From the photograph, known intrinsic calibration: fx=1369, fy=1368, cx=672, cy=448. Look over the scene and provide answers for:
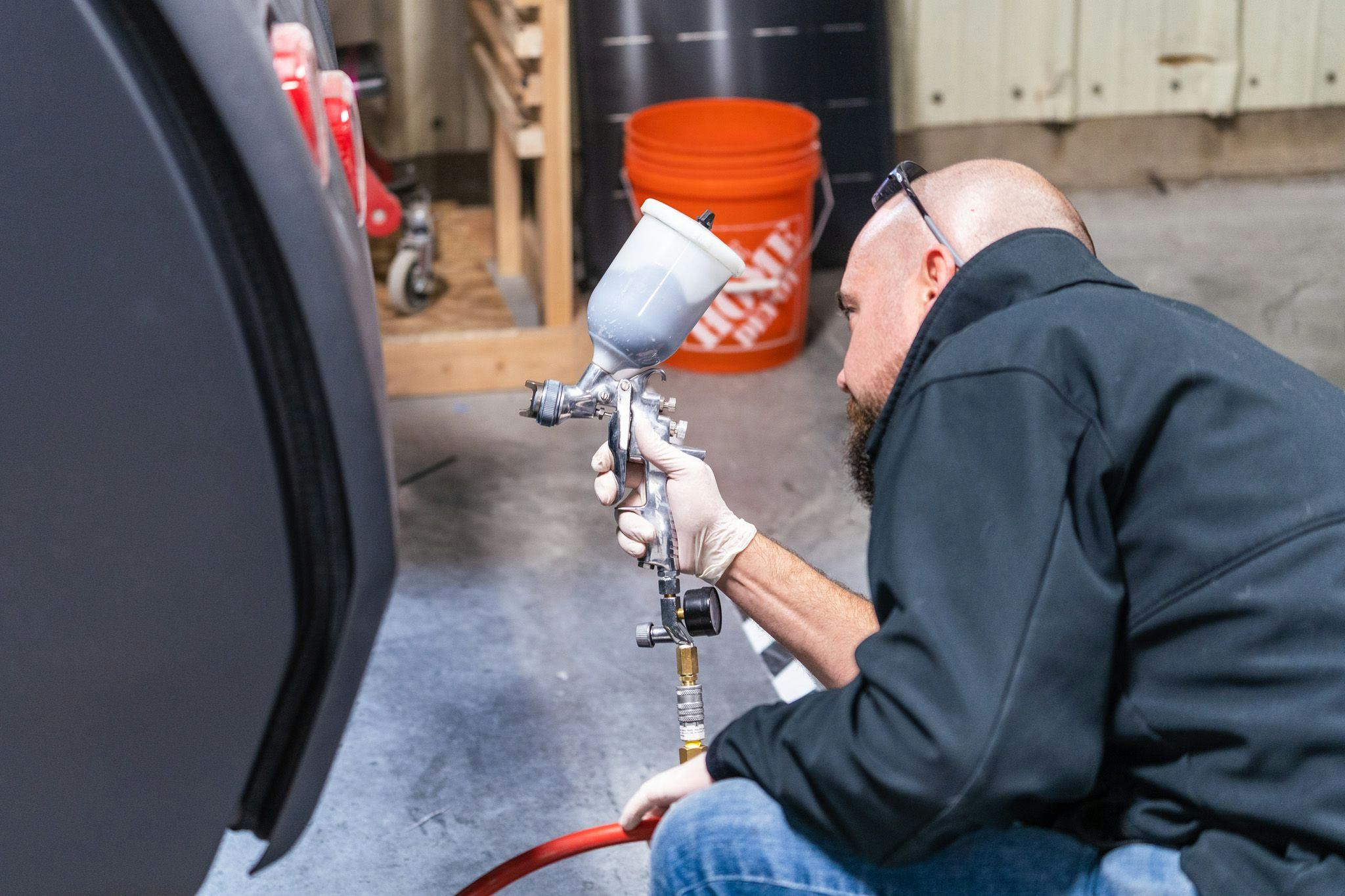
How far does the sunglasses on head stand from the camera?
49.3 inches

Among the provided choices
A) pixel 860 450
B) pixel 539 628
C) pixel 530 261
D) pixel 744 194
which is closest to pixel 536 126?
pixel 744 194

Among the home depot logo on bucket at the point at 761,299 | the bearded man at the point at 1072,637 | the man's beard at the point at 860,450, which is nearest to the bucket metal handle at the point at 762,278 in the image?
the home depot logo on bucket at the point at 761,299

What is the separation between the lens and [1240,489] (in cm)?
104

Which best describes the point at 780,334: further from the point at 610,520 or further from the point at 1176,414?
the point at 1176,414

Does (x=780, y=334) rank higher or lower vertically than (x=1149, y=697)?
lower

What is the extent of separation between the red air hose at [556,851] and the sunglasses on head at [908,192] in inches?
24.9

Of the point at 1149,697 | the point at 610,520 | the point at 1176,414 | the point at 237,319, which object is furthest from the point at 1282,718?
the point at 610,520

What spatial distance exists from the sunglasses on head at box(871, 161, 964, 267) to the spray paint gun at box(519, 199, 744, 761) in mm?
170

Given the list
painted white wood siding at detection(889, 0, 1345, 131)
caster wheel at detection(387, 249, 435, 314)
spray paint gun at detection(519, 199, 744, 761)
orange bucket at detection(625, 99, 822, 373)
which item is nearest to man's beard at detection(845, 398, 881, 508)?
spray paint gun at detection(519, 199, 744, 761)

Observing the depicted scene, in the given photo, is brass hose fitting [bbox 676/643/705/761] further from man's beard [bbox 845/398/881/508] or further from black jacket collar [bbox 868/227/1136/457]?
black jacket collar [bbox 868/227/1136/457]

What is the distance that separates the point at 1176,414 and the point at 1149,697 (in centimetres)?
22

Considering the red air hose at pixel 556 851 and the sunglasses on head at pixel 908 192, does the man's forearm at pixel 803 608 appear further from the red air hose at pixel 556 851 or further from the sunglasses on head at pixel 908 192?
the sunglasses on head at pixel 908 192

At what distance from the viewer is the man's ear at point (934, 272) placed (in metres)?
1.25

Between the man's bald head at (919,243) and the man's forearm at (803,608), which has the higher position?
the man's bald head at (919,243)
